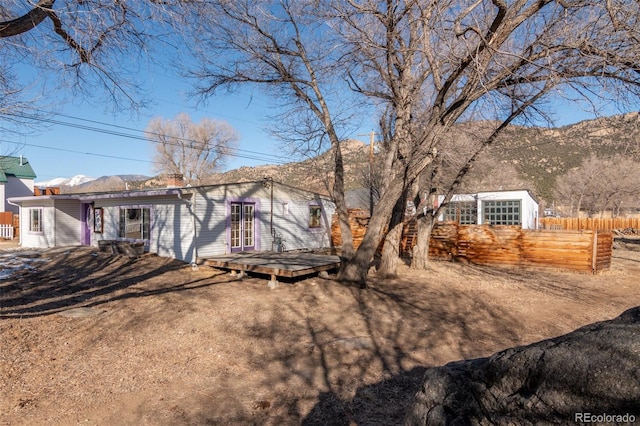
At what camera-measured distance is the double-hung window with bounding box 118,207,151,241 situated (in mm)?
14766

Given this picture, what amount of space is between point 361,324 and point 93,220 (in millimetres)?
15269

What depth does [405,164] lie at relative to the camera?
9508 mm

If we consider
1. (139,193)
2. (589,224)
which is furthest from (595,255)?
(589,224)

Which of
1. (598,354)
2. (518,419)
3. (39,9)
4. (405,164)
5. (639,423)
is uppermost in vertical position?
(39,9)

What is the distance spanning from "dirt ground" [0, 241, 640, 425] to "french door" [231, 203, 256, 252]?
10.8 feet

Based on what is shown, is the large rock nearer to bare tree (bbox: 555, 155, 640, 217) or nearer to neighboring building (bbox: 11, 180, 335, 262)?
neighboring building (bbox: 11, 180, 335, 262)

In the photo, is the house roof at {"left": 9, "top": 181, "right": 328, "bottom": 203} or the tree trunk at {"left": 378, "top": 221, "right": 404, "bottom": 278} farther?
the house roof at {"left": 9, "top": 181, "right": 328, "bottom": 203}

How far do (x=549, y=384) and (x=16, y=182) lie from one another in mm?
39725

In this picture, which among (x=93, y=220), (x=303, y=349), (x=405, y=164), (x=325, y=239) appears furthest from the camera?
(x=325, y=239)

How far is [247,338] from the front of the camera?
6.16 meters

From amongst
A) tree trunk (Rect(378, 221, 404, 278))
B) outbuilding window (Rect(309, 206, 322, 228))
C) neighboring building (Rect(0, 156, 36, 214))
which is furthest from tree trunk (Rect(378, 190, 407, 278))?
neighboring building (Rect(0, 156, 36, 214))

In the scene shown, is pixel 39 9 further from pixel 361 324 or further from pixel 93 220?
pixel 93 220

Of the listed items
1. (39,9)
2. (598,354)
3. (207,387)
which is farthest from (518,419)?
(39,9)

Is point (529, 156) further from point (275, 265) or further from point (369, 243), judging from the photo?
point (275, 265)
